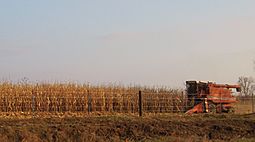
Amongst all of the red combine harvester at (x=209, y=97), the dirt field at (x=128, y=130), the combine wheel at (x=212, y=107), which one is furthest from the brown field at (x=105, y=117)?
Result: the combine wheel at (x=212, y=107)

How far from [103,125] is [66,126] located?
2.17m

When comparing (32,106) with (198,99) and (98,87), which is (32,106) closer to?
(98,87)

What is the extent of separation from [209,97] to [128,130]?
16.5 meters

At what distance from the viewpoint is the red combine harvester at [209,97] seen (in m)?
40.1

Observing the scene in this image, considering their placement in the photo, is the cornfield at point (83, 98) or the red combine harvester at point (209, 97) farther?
the red combine harvester at point (209, 97)

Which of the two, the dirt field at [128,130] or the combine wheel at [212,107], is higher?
the combine wheel at [212,107]

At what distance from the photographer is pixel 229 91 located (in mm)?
42656

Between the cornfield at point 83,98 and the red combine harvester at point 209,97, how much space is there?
5.05 ft

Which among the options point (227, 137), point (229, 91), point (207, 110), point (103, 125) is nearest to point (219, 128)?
point (227, 137)

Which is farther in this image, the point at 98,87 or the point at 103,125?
the point at 98,87

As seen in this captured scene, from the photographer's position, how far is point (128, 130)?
2523cm

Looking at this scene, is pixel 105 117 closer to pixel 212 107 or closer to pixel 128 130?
pixel 128 130

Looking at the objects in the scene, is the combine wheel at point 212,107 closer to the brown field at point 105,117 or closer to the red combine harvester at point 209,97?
the red combine harvester at point 209,97

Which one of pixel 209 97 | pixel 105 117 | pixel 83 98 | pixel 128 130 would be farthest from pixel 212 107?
pixel 128 130
